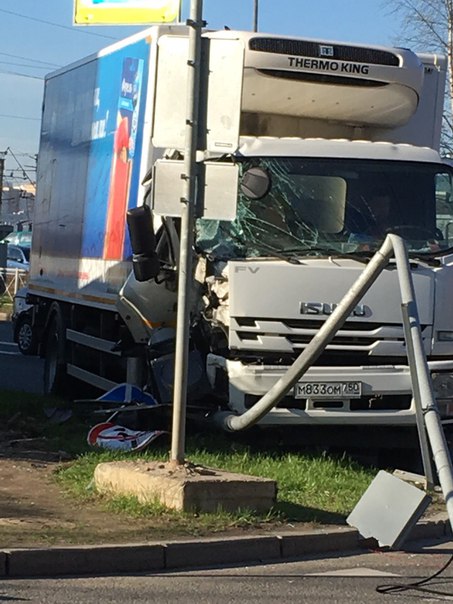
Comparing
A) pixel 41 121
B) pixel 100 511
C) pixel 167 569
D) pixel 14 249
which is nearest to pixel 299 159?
pixel 100 511

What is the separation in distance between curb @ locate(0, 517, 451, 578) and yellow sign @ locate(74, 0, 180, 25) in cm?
897

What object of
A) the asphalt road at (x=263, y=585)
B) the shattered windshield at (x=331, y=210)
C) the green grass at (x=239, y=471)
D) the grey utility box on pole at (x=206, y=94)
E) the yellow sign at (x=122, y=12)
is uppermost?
the yellow sign at (x=122, y=12)

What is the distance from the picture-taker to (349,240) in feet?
35.6

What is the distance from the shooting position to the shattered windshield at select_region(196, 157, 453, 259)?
10.7m

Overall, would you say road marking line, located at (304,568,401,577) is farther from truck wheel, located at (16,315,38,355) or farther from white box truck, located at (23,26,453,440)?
truck wheel, located at (16,315,38,355)

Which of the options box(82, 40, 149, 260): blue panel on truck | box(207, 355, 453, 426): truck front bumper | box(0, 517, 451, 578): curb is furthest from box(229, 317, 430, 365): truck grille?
box(0, 517, 451, 578): curb

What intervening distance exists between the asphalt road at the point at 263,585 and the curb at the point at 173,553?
0.40ft

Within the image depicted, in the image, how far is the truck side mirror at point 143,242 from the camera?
9.98m

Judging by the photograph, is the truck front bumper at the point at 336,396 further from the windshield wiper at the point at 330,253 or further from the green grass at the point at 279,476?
the windshield wiper at the point at 330,253

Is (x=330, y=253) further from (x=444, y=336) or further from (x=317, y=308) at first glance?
(x=444, y=336)

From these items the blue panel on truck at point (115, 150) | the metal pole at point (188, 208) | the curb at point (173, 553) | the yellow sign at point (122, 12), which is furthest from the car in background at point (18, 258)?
the curb at point (173, 553)

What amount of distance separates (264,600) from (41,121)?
11.1 metres

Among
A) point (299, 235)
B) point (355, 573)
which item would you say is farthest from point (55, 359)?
point (355, 573)

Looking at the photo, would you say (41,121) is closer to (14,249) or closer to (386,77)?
(386,77)
